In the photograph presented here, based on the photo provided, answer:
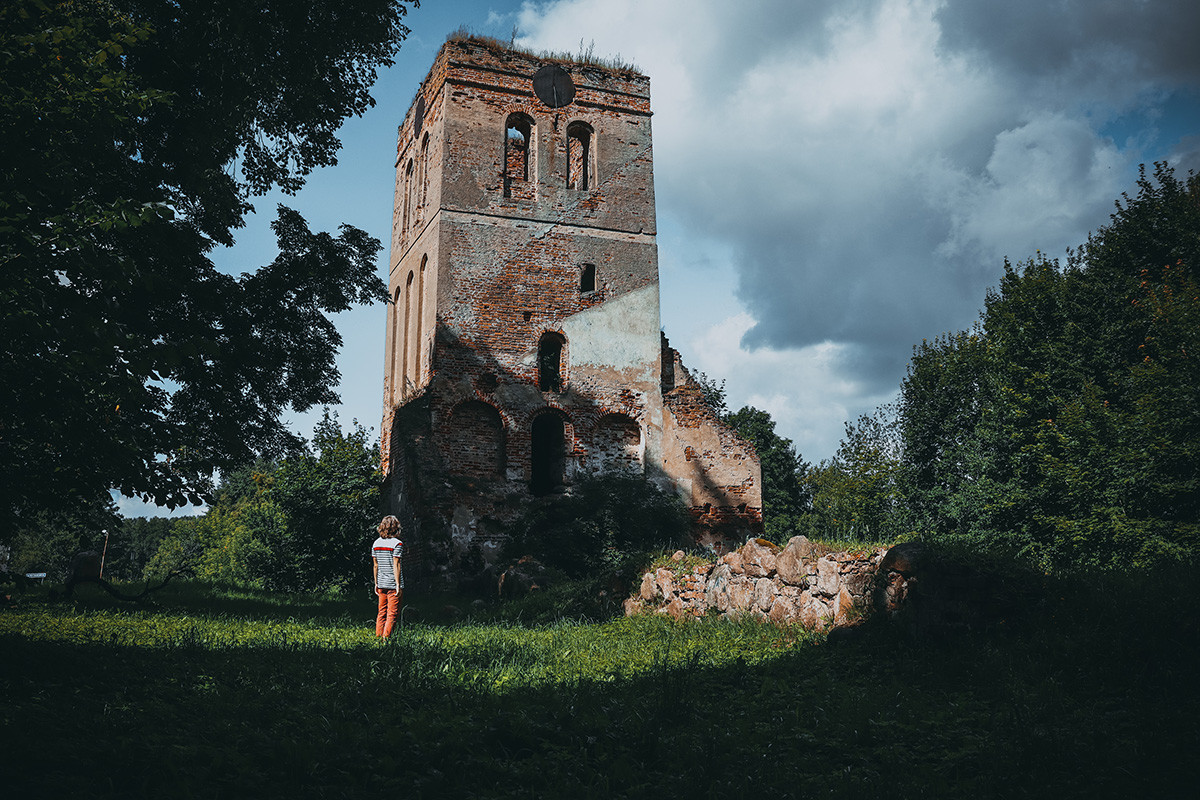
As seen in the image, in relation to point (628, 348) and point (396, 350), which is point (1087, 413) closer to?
point (628, 348)

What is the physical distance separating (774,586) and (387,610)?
420cm

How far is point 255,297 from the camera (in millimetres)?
13172

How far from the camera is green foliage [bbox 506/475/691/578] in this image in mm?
16984

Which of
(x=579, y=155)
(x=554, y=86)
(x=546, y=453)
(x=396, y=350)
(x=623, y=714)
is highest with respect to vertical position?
(x=554, y=86)

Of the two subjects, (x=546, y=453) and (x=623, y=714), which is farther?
(x=546, y=453)

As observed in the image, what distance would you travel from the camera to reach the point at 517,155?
20.9 m

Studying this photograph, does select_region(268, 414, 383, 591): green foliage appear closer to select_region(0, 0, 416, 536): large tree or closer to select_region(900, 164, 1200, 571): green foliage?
select_region(0, 0, 416, 536): large tree

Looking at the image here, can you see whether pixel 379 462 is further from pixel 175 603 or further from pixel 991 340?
pixel 991 340

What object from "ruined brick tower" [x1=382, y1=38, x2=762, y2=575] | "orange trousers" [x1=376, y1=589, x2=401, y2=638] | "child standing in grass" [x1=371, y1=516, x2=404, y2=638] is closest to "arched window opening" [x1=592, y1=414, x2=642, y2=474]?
"ruined brick tower" [x1=382, y1=38, x2=762, y2=575]

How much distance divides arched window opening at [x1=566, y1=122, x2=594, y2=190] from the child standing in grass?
13.2 m

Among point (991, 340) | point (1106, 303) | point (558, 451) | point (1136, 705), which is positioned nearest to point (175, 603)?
point (558, 451)

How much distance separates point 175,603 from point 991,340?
85.2ft

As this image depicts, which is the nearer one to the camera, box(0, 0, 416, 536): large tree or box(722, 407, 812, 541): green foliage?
box(0, 0, 416, 536): large tree

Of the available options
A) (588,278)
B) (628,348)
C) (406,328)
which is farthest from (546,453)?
(406,328)
